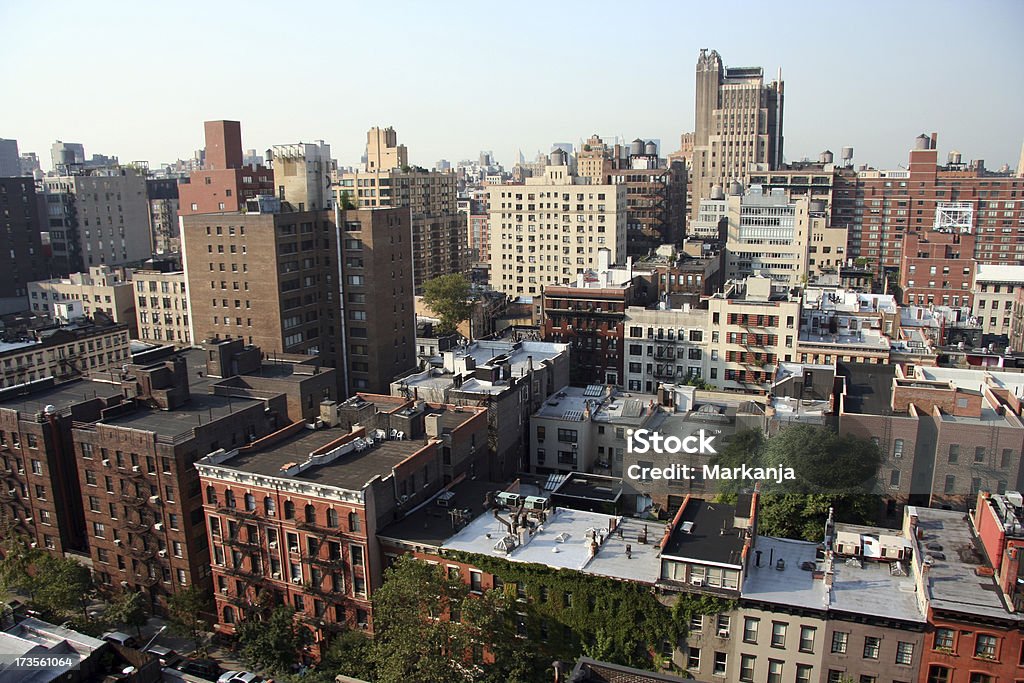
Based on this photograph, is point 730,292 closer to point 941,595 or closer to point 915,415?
point 915,415

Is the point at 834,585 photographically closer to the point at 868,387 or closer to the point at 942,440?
the point at 942,440

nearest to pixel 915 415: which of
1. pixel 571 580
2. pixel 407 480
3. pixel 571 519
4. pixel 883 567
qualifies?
pixel 883 567

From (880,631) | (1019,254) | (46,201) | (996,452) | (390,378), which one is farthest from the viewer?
(1019,254)

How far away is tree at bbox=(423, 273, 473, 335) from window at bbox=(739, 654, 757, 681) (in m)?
104

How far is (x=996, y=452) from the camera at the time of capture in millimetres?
64188

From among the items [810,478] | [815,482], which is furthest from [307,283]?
[815,482]

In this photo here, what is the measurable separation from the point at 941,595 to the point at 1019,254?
183 m

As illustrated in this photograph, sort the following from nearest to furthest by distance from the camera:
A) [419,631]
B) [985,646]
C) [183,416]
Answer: [985,646] < [419,631] < [183,416]

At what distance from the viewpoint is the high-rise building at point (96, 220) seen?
182 m

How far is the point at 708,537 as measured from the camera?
2032 inches

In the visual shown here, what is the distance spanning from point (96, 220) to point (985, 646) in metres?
192

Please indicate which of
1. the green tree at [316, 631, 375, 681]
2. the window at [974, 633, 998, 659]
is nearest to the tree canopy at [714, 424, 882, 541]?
the window at [974, 633, 998, 659]

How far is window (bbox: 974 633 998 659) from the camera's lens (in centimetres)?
4406

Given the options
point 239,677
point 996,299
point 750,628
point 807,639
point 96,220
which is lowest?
point 239,677
